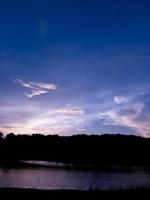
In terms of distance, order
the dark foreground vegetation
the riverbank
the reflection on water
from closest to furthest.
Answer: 1. the riverbank
2. the reflection on water
3. the dark foreground vegetation

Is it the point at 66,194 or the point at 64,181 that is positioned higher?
the point at 66,194

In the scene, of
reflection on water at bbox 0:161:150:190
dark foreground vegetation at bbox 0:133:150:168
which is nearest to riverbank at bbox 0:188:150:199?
reflection on water at bbox 0:161:150:190

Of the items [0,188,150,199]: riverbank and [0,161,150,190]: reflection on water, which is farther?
[0,161,150,190]: reflection on water

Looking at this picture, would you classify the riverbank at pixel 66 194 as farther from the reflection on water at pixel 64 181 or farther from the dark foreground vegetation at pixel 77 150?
the dark foreground vegetation at pixel 77 150

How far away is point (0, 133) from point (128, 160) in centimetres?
6268

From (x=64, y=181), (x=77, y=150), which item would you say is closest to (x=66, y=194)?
(x=64, y=181)

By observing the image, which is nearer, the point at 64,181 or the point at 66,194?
the point at 66,194

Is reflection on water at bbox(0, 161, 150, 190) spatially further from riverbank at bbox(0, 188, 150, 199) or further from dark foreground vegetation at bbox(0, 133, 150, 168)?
dark foreground vegetation at bbox(0, 133, 150, 168)

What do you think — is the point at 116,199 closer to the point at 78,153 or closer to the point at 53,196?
the point at 53,196

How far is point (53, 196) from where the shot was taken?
749 inches

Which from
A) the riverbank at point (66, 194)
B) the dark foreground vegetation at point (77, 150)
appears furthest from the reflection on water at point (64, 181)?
the dark foreground vegetation at point (77, 150)

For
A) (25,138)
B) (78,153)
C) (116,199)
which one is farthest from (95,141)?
(116,199)

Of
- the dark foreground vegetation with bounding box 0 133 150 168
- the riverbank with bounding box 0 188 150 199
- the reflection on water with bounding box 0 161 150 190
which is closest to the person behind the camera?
the riverbank with bounding box 0 188 150 199

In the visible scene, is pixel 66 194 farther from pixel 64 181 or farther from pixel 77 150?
pixel 77 150
